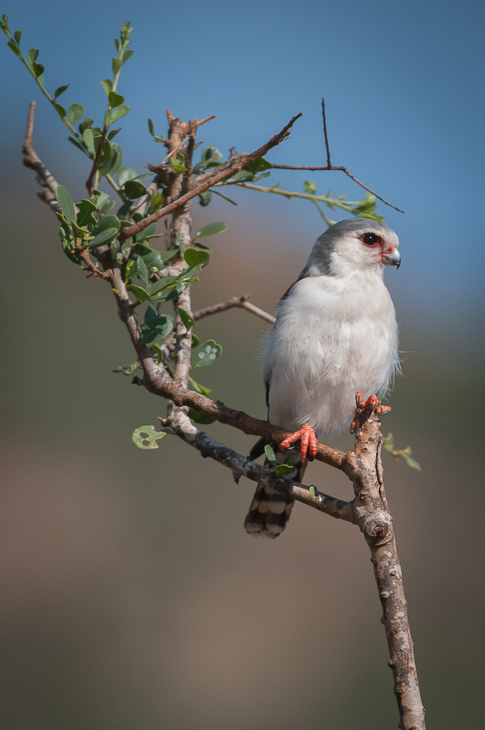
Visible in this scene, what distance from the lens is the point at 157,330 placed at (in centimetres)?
228

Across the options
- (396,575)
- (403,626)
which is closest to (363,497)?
(396,575)

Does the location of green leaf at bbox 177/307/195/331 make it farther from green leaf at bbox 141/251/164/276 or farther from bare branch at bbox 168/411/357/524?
bare branch at bbox 168/411/357/524

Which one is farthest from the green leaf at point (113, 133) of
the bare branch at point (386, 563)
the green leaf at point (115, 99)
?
the bare branch at point (386, 563)

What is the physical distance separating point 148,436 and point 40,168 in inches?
52.2

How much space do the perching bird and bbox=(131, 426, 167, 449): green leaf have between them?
0.76m

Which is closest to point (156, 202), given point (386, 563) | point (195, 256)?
point (195, 256)

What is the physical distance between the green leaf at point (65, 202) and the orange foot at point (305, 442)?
1.23m

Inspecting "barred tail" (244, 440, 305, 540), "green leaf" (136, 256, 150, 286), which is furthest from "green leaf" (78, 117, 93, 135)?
"barred tail" (244, 440, 305, 540)

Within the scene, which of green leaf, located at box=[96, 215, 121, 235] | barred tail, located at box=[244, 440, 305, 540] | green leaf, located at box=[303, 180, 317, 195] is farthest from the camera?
barred tail, located at box=[244, 440, 305, 540]

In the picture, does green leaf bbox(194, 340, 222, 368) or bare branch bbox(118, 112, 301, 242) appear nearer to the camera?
bare branch bbox(118, 112, 301, 242)

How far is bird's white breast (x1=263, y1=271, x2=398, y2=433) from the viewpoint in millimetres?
2908

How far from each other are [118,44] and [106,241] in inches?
34.1

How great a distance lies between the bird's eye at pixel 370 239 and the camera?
10.7ft

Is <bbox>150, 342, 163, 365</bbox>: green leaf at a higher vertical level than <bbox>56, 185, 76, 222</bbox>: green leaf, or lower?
lower
